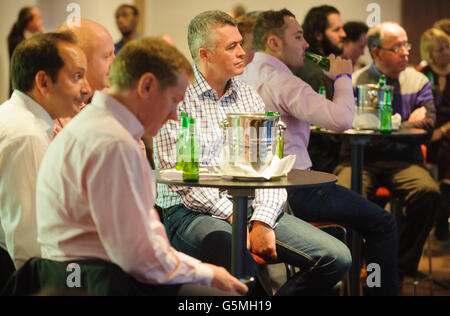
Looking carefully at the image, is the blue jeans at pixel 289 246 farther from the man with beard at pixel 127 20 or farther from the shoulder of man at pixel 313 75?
the man with beard at pixel 127 20

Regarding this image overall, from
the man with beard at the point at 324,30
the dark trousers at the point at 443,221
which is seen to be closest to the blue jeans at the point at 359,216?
the man with beard at the point at 324,30

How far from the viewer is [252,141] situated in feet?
7.70

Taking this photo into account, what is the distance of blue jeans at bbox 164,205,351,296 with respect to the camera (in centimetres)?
257

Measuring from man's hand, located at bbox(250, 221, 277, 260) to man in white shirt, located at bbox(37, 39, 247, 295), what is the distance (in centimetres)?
87

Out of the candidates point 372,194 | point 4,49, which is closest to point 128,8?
point 4,49

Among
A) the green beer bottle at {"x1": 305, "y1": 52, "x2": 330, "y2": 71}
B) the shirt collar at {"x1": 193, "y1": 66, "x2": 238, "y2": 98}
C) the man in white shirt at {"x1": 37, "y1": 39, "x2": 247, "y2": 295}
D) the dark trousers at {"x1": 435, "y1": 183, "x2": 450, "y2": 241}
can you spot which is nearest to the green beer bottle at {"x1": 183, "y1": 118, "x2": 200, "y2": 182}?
the shirt collar at {"x1": 193, "y1": 66, "x2": 238, "y2": 98}

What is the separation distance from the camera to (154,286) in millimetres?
1697

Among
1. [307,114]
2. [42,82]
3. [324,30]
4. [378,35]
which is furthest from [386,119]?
[42,82]

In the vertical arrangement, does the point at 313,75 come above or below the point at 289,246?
above

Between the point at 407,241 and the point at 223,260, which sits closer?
the point at 223,260

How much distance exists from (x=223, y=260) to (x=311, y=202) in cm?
78

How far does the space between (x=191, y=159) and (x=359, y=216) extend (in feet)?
3.92

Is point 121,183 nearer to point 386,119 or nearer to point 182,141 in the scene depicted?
point 182,141
